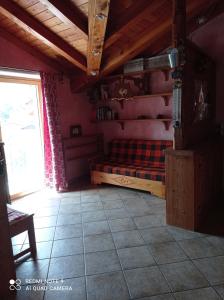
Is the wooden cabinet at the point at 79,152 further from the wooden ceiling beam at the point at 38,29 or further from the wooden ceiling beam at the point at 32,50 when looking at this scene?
the wooden ceiling beam at the point at 38,29

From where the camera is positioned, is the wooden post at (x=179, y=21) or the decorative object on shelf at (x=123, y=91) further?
the decorative object on shelf at (x=123, y=91)

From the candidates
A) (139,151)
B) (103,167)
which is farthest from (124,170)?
(139,151)

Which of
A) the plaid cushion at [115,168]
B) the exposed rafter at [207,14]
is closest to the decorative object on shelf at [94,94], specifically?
the plaid cushion at [115,168]

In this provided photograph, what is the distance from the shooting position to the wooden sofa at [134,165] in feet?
11.7

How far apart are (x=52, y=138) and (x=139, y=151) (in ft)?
5.09

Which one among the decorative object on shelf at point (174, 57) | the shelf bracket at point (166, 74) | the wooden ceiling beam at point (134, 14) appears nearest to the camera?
the decorative object on shelf at point (174, 57)

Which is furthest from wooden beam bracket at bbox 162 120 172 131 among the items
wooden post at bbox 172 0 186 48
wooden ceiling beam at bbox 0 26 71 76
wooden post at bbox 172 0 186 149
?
Result: wooden ceiling beam at bbox 0 26 71 76

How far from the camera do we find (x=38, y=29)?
295cm

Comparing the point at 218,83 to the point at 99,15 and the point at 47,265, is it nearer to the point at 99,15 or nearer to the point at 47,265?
the point at 99,15

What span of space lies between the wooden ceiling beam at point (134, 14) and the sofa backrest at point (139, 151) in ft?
6.23

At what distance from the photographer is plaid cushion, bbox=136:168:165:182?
11.4ft

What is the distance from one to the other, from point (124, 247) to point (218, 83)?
2.69 meters

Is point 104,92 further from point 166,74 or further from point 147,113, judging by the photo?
point 166,74

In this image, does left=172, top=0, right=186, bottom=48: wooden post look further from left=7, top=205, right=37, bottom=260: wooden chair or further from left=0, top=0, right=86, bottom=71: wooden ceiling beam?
left=7, top=205, right=37, bottom=260: wooden chair
